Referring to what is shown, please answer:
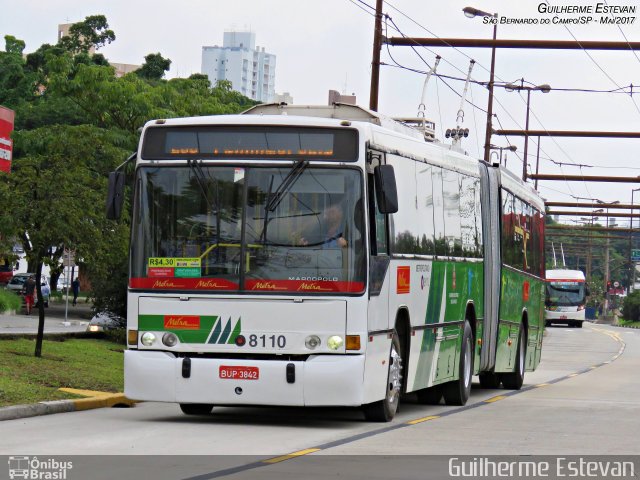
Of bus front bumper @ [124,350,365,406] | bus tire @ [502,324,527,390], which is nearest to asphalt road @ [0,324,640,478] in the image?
bus front bumper @ [124,350,365,406]

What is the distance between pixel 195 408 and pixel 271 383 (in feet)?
8.09

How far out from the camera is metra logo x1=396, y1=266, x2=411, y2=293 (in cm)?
1639

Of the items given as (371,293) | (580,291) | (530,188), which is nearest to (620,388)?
(530,188)

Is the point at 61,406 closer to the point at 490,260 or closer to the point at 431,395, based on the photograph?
the point at 431,395

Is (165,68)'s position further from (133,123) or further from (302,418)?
(302,418)

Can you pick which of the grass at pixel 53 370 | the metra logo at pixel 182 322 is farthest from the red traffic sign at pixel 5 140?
the metra logo at pixel 182 322

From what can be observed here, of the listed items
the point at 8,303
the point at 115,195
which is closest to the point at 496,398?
the point at 115,195

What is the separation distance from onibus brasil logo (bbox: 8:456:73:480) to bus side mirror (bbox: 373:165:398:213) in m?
4.82

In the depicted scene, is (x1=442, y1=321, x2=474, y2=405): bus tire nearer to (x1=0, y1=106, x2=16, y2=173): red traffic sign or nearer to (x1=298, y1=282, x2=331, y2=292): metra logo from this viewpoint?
(x1=298, y1=282, x2=331, y2=292): metra logo

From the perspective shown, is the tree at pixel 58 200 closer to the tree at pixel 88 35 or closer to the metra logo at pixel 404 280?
the metra logo at pixel 404 280

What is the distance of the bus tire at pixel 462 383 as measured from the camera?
65.7 feet

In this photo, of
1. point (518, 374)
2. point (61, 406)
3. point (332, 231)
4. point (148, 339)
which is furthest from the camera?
point (518, 374)

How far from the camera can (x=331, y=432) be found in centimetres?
1477

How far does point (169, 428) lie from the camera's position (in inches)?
588
